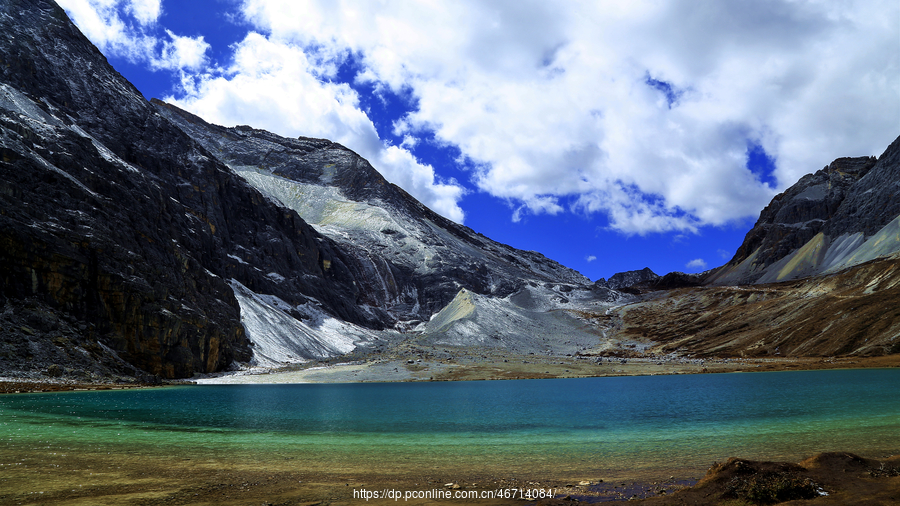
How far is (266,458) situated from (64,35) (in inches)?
5244

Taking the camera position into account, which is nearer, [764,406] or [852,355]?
[764,406]

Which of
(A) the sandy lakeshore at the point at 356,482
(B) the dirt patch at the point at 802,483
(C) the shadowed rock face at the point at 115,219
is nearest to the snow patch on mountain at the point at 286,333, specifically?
(C) the shadowed rock face at the point at 115,219

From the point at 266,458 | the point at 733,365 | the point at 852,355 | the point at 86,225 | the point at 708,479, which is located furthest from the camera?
the point at 733,365

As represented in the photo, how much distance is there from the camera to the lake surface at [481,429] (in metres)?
19.6

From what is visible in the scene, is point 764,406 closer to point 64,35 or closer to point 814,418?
point 814,418

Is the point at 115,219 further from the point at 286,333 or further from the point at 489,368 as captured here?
the point at 489,368

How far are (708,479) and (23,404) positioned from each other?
43966 mm

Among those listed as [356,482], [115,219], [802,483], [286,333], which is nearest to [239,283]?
[286,333]

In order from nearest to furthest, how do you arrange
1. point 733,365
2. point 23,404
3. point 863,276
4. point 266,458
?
1. point 266,458
2. point 23,404
3. point 733,365
4. point 863,276

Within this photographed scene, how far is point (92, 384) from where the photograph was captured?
5203cm

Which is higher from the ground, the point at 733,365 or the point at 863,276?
the point at 863,276

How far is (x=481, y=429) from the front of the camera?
93.1 ft

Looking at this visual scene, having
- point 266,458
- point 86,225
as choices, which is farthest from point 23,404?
point 86,225

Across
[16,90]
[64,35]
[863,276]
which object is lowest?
[863,276]
